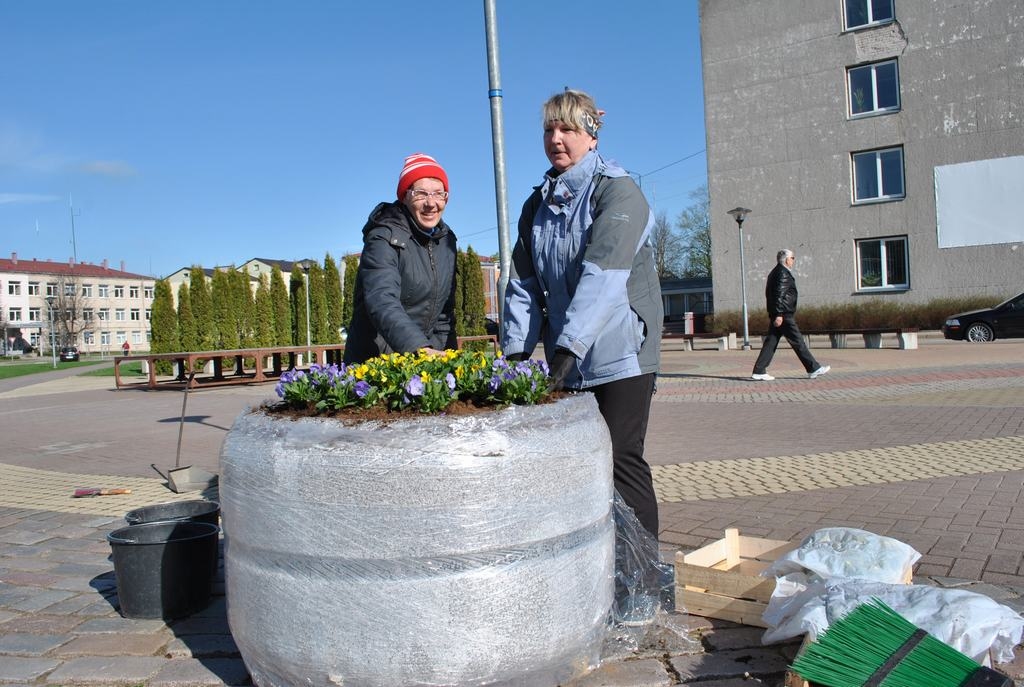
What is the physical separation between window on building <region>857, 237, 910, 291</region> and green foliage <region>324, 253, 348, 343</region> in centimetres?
1722

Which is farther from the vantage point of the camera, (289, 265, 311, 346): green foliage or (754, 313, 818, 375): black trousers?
(289, 265, 311, 346): green foliage

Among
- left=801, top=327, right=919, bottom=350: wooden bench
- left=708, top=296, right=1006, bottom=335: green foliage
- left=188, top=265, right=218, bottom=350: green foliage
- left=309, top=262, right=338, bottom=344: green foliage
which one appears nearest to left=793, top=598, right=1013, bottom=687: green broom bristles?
left=801, top=327, right=919, bottom=350: wooden bench

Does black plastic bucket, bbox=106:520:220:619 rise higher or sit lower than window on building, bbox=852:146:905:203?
lower

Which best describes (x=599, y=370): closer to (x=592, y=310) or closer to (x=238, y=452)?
(x=592, y=310)

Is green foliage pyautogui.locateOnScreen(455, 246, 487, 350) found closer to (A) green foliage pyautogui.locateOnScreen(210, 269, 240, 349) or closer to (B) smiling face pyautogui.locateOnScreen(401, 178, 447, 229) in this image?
(A) green foliage pyautogui.locateOnScreen(210, 269, 240, 349)

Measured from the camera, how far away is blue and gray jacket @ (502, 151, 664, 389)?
2951mm

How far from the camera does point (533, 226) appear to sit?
342 cm

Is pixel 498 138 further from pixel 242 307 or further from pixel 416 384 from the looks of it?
pixel 242 307

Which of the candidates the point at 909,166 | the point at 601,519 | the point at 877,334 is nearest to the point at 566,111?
the point at 601,519

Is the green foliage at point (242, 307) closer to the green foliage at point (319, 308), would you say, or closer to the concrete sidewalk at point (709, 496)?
the green foliage at point (319, 308)

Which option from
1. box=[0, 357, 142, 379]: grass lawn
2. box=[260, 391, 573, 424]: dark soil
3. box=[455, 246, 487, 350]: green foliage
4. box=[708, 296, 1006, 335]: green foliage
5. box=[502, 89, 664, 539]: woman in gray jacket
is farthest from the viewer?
box=[0, 357, 142, 379]: grass lawn

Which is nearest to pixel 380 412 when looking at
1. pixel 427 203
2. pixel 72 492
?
pixel 427 203

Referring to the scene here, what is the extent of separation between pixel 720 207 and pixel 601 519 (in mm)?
29162

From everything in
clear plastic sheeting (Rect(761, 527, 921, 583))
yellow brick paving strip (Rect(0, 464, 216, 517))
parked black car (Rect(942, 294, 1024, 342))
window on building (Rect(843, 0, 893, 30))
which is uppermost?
window on building (Rect(843, 0, 893, 30))
